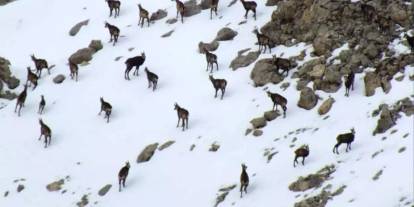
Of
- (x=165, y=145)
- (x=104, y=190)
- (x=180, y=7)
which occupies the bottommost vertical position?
(x=104, y=190)

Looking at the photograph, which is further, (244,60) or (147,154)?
(244,60)

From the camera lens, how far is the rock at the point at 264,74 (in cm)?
3035

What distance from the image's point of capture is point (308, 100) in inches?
1091

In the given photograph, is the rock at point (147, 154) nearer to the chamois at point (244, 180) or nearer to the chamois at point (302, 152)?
the chamois at point (244, 180)

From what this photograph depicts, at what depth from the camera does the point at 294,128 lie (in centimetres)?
2678

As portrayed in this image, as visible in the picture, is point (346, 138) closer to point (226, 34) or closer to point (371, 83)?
point (371, 83)

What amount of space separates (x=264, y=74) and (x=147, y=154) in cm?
595

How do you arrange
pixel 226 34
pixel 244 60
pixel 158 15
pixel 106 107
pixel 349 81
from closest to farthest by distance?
pixel 349 81
pixel 106 107
pixel 244 60
pixel 226 34
pixel 158 15

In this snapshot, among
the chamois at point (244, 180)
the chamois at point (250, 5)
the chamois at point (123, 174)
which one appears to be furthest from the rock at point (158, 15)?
the chamois at point (244, 180)

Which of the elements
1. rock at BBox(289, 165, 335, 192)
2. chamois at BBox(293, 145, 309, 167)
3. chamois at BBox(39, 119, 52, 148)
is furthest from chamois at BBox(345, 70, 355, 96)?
chamois at BBox(39, 119, 52, 148)

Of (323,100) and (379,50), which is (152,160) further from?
(379,50)

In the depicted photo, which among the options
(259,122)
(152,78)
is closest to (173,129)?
(152,78)

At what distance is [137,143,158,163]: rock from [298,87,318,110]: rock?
618 cm

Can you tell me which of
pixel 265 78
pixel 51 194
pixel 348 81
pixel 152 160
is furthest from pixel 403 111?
pixel 51 194
